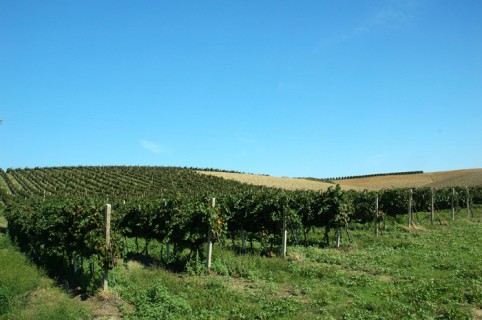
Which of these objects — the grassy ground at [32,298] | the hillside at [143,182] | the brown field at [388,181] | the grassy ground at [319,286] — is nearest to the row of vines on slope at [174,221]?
the grassy ground at [319,286]

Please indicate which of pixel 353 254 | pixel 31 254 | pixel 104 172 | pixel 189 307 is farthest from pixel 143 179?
pixel 189 307

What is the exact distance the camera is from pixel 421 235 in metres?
21.5

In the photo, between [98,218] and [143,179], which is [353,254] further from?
[143,179]

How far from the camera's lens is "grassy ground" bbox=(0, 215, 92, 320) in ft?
32.2

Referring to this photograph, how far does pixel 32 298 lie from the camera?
11.1m

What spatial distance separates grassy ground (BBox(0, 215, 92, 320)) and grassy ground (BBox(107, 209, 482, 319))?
4.51ft

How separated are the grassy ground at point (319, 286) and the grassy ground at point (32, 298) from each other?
1375 millimetres

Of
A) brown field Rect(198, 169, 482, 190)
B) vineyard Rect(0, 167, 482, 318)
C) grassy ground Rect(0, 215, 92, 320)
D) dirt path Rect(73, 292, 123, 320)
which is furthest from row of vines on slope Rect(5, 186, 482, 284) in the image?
brown field Rect(198, 169, 482, 190)

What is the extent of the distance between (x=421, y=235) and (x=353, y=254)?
648 centimetres

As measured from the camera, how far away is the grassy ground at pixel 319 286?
386 inches

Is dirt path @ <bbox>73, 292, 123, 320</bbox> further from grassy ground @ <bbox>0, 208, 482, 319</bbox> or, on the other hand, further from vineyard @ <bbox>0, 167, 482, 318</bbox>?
vineyard @ <bbox>0, 167, 482, 318</bbox>

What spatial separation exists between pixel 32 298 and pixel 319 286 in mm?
7792

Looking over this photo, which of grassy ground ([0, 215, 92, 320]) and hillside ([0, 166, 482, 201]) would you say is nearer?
grassy ground ([0, 215, 92, 320])

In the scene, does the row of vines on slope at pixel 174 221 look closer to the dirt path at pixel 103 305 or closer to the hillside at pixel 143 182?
the dirt path at pixel 103 305
